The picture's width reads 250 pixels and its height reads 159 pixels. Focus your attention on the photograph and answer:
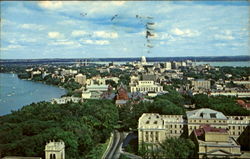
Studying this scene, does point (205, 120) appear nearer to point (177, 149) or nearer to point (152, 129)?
point (152, 129)

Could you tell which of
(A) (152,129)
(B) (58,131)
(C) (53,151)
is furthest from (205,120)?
(C) (53,151)

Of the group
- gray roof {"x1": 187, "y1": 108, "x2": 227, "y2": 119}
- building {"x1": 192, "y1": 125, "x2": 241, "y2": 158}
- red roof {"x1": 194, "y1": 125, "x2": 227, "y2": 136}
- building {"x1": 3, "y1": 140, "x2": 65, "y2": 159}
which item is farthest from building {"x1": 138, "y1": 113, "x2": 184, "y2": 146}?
building {"x1": 3, "y1": 140, "x2": 65, "y2": 159}

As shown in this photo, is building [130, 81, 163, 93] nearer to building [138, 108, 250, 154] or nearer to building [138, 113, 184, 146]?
building [138, 108, 250, 154]

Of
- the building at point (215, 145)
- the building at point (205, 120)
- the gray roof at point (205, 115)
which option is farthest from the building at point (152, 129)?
the building at point (215, 145)

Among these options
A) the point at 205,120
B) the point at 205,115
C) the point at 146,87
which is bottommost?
the point at 146,87

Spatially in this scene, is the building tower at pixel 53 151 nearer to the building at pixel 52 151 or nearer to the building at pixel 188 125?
the building at pixel 52 151

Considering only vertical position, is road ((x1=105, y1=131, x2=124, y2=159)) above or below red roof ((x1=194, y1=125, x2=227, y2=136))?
below
